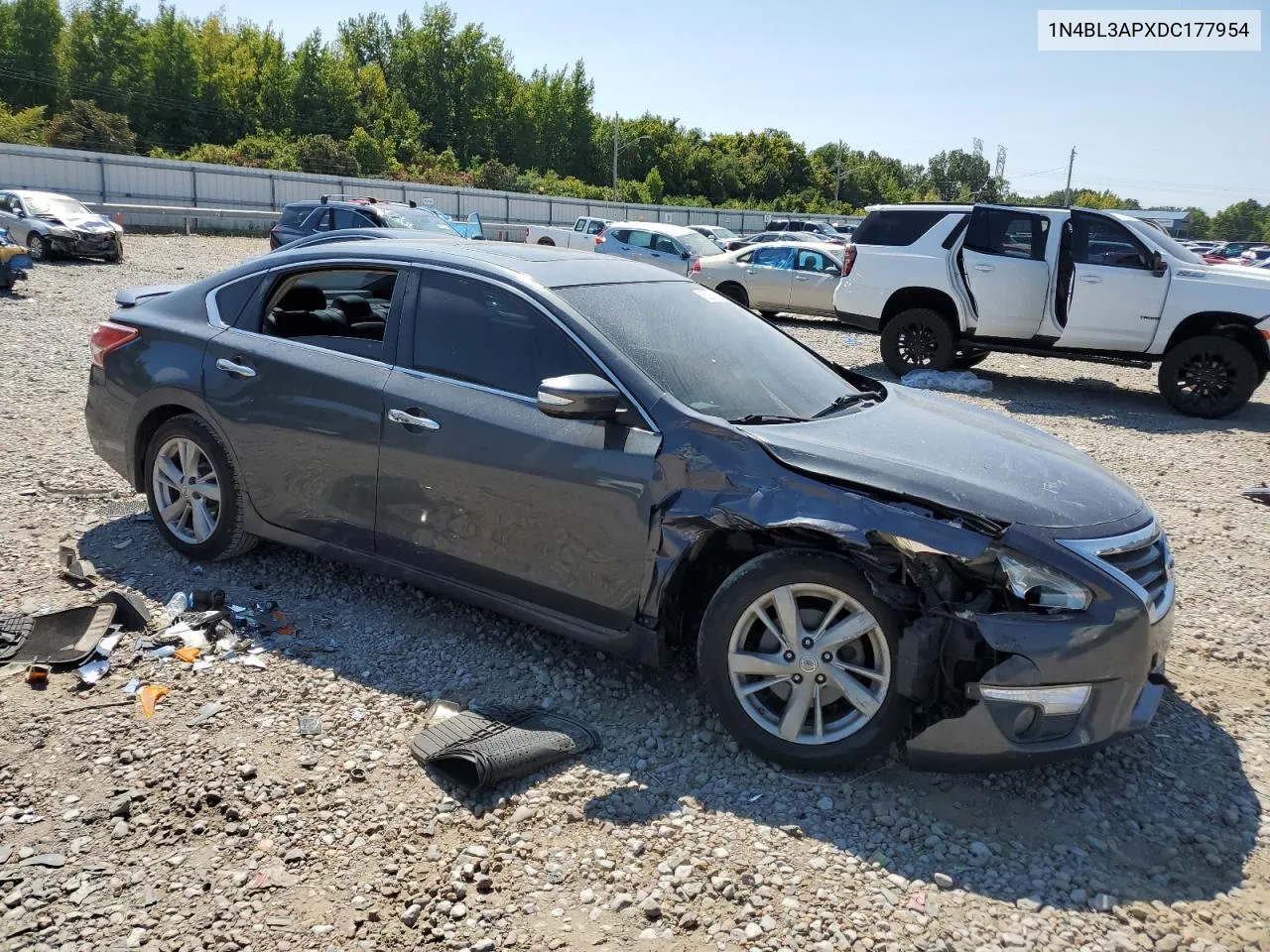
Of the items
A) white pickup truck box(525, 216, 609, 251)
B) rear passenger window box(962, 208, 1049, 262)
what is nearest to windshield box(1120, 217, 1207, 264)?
rear passenger window box(962, 208, 1049, 262)

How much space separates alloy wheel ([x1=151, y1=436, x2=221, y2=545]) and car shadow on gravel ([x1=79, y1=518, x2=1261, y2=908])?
85cm

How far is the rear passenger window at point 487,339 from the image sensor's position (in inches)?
154

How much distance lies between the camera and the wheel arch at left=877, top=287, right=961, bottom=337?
12141 mm

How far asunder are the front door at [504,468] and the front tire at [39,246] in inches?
834

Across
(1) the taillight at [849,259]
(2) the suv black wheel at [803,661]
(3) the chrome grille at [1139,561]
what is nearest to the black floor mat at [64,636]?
(2) the suv black wheel at [803,661]

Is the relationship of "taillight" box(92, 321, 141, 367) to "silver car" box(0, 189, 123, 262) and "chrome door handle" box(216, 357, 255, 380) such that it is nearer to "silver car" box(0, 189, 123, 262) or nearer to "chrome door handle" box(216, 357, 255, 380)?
"chrome door handle" box(216, 357, 255, 380)

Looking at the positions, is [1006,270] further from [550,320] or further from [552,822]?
[552,822]

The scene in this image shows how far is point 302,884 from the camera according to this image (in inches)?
110

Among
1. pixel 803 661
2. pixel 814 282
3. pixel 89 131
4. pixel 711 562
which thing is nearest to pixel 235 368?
pixel 711 562

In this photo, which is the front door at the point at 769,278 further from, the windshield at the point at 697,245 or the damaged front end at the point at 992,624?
the damaged front end at the point at 992,624

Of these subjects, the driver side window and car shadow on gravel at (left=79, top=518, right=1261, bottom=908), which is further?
the driver side window

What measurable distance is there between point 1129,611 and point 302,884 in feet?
8.80

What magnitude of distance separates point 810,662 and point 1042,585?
79cm

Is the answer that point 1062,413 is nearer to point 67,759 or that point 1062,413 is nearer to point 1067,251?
point 1067,251
